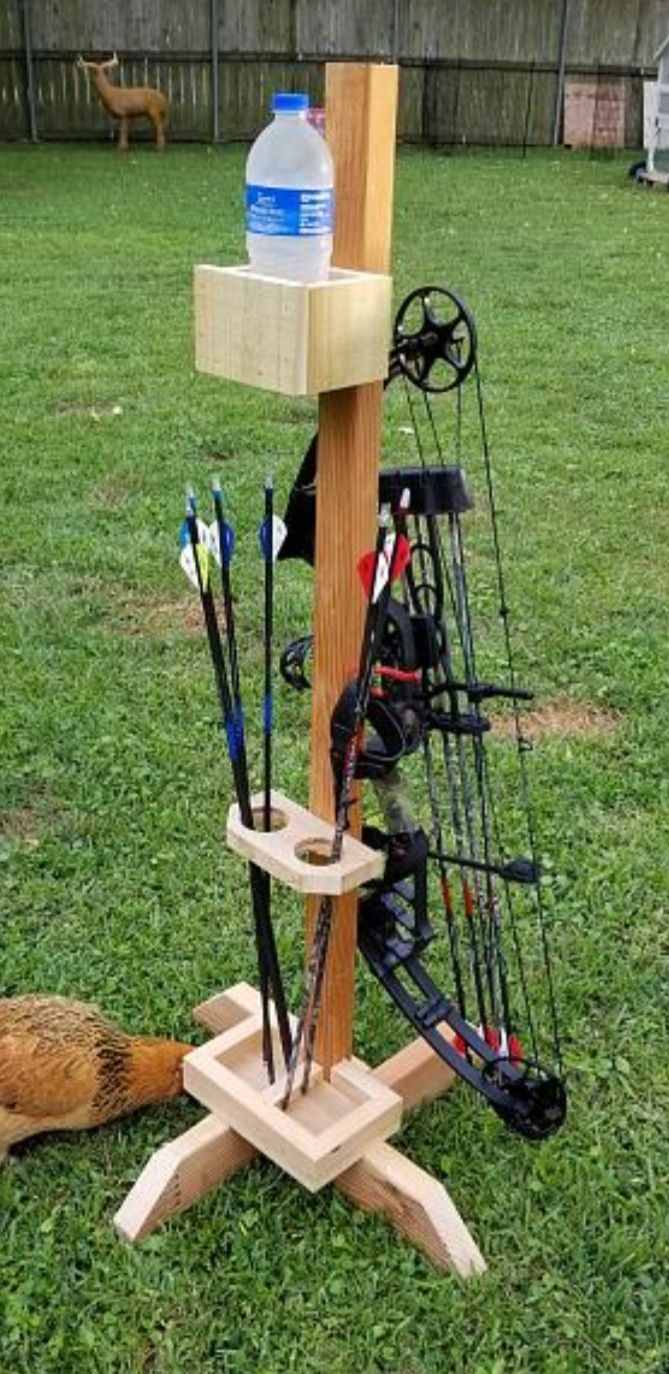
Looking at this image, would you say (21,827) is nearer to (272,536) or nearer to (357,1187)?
(357,1187)

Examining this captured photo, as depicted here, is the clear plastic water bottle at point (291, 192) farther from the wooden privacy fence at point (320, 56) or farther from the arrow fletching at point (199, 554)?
the wooden privacy fence at point (320, 56)

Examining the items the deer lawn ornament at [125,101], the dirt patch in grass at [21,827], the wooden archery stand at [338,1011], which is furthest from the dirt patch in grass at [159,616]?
the deer lawn ornament at [125,101]

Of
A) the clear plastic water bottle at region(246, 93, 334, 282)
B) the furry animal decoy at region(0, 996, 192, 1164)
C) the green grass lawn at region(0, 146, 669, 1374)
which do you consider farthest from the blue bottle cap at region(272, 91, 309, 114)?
the green grass lawn at region(0, 146, 669, 1374)

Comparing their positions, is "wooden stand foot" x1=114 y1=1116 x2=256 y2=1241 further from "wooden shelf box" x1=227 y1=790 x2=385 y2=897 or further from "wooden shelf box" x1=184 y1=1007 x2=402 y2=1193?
"wooden shelf box" x1=227 y1=790 x2=385 y2=897

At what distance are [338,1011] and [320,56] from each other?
1832cm

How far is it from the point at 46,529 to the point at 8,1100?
9.24 feet

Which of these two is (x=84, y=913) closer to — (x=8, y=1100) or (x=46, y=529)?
(x=8, y=1100)

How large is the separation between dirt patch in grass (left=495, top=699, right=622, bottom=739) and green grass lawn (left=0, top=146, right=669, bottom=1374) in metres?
0.02

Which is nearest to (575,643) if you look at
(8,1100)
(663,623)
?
(663,623)

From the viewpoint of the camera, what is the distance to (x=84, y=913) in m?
2.70

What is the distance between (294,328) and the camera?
5.23ft

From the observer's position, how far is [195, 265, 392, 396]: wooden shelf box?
1.59 meters

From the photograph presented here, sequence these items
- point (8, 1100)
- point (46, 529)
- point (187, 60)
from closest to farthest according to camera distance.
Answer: point (8, 1100) < point (46, 529) < point (187, 60)

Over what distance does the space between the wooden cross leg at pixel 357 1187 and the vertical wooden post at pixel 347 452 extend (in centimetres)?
24
